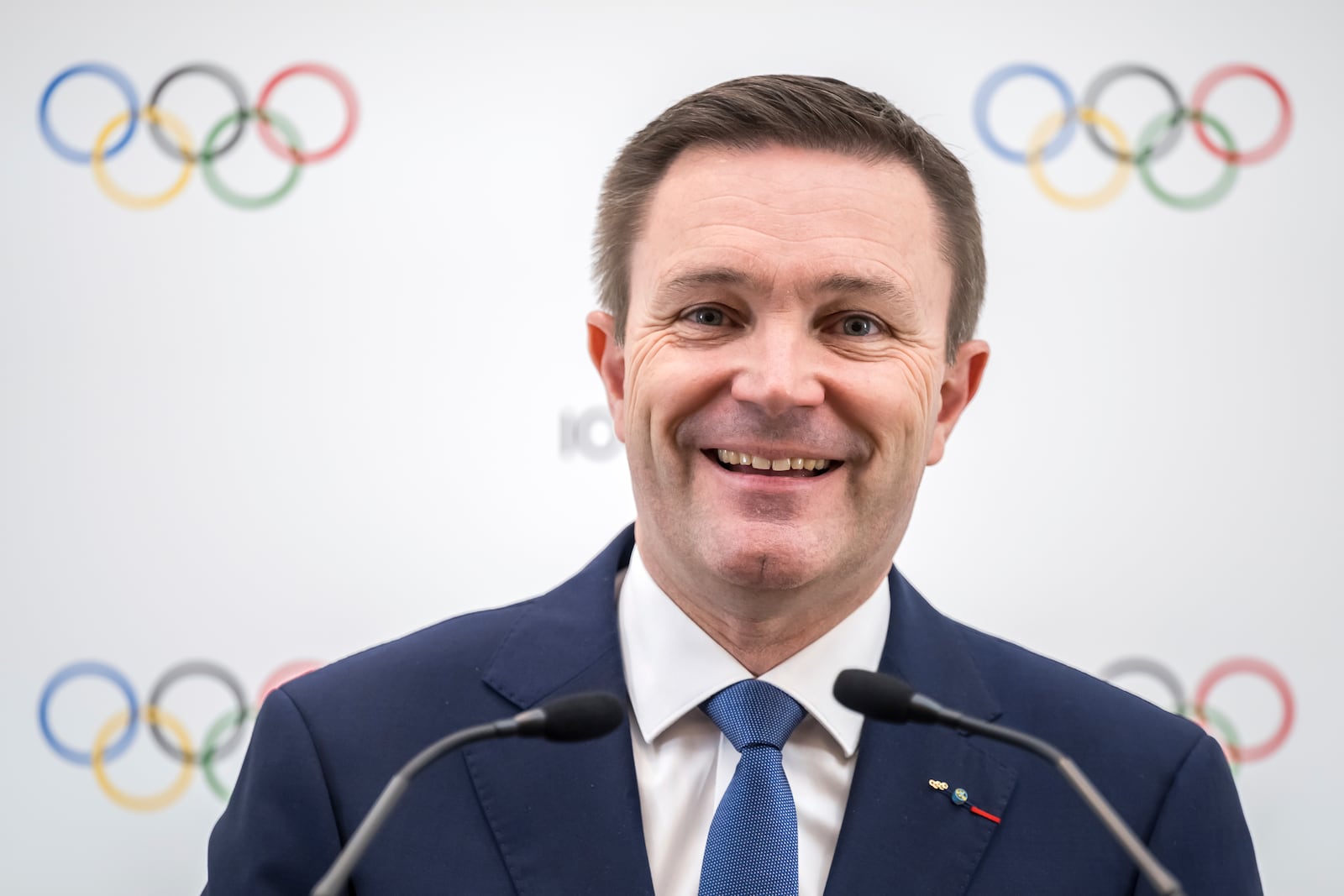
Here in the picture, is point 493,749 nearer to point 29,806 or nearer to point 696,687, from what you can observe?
point 696,687

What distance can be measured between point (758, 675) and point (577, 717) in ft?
1.85

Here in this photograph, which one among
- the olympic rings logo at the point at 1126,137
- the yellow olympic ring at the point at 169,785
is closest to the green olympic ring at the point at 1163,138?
the olympic rings logo at the point at 1126,137

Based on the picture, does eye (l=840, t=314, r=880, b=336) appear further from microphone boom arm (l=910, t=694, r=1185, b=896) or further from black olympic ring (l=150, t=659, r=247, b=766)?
black olympic ring (l=150, t=659, r=247, b=766)

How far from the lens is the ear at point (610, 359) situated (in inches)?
75.1

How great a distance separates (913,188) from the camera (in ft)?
5.91

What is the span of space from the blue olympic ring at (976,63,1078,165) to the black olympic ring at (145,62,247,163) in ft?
4.90

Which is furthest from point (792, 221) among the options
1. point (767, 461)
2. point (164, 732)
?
point (164, 732)

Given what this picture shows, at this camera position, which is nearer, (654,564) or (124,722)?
(654,564)

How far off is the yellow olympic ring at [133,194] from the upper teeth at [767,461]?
156 cm

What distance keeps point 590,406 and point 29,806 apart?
1371 millimetres

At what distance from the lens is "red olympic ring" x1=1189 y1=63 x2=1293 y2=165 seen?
2.74 m

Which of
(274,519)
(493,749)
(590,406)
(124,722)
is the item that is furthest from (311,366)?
(493,749)

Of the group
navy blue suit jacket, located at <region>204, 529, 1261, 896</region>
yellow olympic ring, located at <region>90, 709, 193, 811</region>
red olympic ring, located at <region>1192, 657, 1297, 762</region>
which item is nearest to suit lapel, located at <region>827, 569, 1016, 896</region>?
navy blue suit jacket, located at <region>204, 529, 1261, 896</region>

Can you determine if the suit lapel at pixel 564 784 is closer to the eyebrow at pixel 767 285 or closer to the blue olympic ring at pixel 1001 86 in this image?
the eyebrow at pixel 767 285
